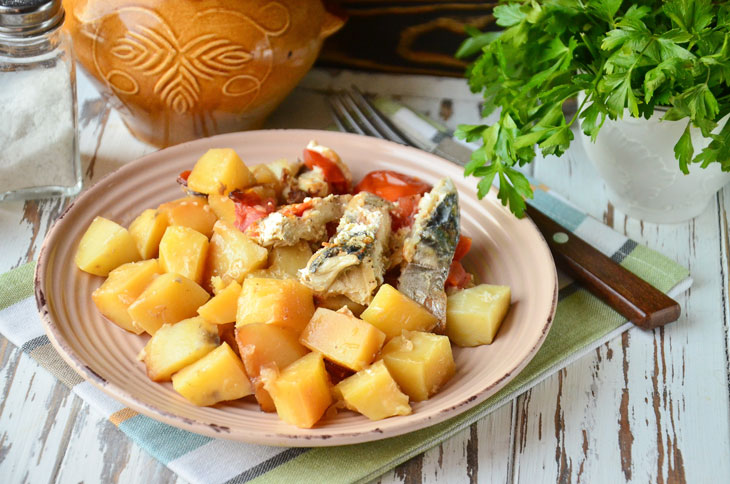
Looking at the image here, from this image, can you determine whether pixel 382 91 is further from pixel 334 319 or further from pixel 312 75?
pixel 334 319

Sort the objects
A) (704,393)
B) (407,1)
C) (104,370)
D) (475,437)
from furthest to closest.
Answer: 1. (407,1)
2. (704,393)
3. (475,437)
4. (104,370)

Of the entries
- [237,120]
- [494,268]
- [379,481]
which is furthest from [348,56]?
[379,481]

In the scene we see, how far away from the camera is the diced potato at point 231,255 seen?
5.42 ft

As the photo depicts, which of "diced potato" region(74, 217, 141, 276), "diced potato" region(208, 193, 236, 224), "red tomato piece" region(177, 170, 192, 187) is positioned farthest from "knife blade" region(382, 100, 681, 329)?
"diced potato" region(74, 217, 141, 276)

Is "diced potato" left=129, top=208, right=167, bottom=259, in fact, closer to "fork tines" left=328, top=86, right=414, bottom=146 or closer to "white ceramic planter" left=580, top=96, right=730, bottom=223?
"fork tines" left=328, top=86, right=414, bottom=146

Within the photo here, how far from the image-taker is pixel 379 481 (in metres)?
1.46

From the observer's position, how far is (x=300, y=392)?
4.46ft

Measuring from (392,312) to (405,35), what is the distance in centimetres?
149

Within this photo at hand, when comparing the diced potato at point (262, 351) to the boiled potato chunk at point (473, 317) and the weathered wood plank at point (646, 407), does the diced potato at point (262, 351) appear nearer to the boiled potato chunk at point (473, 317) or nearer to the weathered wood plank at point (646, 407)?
the boiled potato chunk at point (473, 317)

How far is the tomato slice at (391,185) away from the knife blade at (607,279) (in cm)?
29

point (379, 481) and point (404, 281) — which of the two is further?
point (404, 281)

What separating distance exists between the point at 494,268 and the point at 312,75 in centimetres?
128

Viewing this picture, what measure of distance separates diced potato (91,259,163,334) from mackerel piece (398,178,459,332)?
0.53m

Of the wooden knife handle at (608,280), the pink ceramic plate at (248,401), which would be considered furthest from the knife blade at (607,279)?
the pink ceramic plate at (248,401)
